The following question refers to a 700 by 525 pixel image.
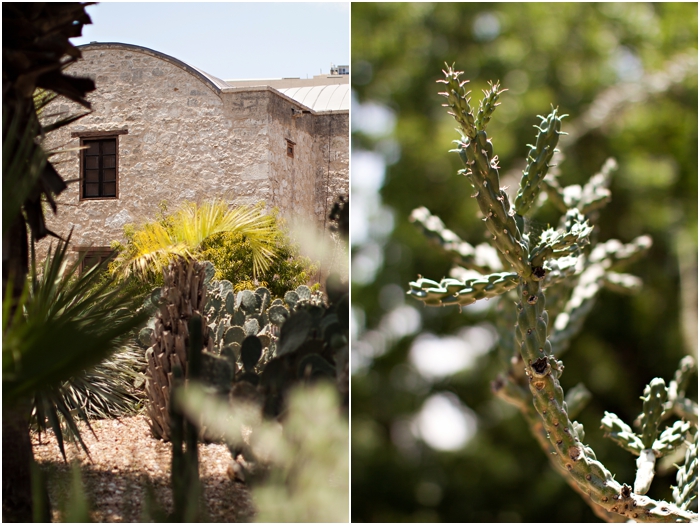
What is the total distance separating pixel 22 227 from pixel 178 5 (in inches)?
28.2

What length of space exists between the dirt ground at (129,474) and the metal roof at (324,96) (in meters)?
0.84

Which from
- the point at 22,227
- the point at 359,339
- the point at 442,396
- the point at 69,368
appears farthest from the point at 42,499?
the point at 442,396

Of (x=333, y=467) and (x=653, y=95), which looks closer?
(x=333, y=467)

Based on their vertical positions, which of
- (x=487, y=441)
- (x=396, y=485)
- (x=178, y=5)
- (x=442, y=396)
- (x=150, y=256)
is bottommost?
(x=396, y=485)

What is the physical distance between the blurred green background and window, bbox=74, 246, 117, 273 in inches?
29.0

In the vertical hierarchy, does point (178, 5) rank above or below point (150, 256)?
above

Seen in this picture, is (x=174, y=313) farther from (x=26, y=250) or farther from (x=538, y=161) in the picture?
(x=538, y=161)

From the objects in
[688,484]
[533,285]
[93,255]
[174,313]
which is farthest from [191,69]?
[688,484]

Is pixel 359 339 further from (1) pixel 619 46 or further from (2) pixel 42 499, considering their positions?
(1) pixel 619 46

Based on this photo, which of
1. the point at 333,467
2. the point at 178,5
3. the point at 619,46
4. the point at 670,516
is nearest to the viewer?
the point at 670,516

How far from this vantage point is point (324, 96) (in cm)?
167

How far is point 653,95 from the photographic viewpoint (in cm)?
174

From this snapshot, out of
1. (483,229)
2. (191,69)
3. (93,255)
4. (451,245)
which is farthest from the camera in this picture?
(483,229)

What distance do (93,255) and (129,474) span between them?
0.53 m
